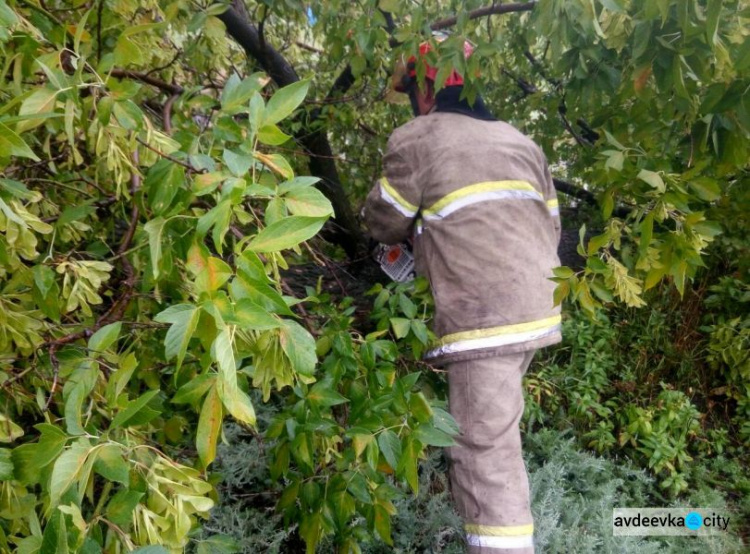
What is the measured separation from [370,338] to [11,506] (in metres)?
0.97

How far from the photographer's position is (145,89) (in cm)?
189

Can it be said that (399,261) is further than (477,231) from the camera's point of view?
Yes

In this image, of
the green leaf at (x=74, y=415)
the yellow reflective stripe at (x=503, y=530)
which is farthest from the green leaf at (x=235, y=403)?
the yellow reflective stripe at (x=503, y=530)

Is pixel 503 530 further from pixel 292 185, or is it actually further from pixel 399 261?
pixel 292 185

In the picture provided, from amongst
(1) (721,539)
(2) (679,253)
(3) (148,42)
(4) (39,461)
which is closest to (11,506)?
(4) (39,461)

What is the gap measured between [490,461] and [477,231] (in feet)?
2.82

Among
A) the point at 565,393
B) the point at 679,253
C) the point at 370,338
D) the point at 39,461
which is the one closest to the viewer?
the point at 39,461

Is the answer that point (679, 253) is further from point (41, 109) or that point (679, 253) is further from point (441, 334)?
point (41, 109)

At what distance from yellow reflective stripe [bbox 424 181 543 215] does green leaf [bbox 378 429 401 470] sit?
1039 mm

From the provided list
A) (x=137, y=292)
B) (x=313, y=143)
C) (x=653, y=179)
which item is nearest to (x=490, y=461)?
(x=653, y=179)

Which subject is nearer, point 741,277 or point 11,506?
point 11,506

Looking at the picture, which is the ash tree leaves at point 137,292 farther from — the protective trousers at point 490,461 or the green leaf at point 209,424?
the protective trousers at point 490,461

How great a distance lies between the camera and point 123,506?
764mm

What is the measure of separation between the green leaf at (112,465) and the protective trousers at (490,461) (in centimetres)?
149
